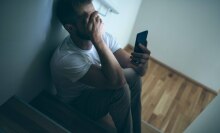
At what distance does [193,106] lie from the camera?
2686 mm

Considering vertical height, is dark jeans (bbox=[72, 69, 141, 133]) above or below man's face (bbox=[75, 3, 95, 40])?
below

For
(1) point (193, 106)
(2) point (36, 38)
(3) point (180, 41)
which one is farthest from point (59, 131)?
(3) point (180, 41)

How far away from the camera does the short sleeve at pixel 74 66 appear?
1330 mm

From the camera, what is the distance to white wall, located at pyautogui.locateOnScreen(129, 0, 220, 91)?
2.64m

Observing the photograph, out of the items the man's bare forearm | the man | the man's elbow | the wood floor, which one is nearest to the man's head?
the man

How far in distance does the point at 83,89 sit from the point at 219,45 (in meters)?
1.82

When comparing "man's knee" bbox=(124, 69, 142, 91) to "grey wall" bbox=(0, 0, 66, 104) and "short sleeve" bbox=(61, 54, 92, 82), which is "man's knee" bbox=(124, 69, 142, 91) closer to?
"short sleeve" bbox=(61, 54, 92, 82)

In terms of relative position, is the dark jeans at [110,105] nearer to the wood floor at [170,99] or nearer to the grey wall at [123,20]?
the grey wall at [123,20]

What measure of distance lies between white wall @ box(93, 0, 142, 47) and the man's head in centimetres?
66

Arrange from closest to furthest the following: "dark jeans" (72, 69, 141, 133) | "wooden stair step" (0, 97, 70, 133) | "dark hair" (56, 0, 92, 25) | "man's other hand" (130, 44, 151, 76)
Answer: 1. "wooden stair step" (0, 97, 70, 133)
2. "dark hair" (56, 0, 92, 25)
3. "dark jeans" (72, 69, 141, 133)
4. "man's other hand" (130, 44, 151, 76)

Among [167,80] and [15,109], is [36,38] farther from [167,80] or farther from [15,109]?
[167,80]

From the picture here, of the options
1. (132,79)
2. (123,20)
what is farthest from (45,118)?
(123,20)

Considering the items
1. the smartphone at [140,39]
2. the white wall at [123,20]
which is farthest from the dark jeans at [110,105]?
the white wall at [123,20]

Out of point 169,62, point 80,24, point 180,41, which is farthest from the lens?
point 169,62
